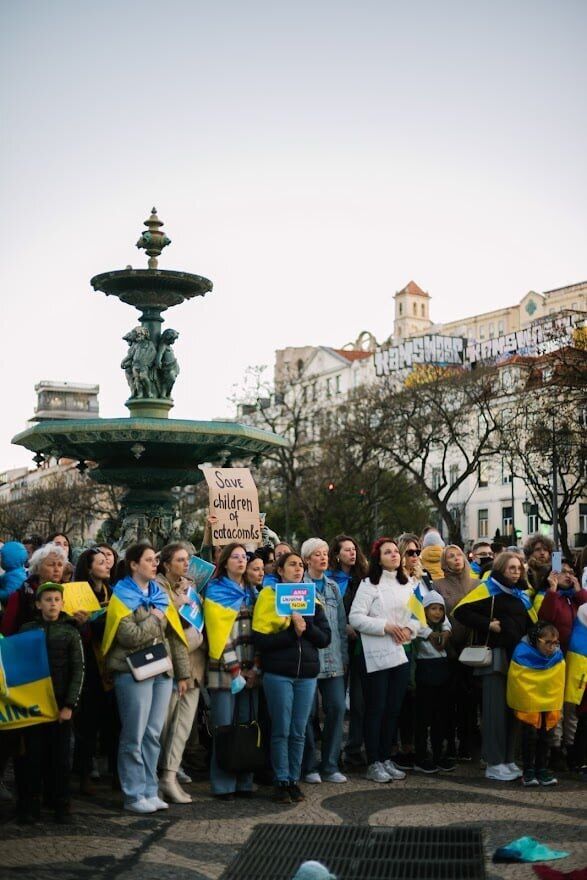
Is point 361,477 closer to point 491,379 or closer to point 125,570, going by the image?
point 491,379

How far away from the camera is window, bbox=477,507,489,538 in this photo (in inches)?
3612

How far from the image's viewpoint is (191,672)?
998cm

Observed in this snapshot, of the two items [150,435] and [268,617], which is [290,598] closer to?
[268,617]

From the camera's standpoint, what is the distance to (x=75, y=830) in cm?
851

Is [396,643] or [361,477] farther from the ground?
[361,477]

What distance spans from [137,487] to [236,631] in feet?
22.7

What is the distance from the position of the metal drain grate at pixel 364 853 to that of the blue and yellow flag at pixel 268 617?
5.63 ft

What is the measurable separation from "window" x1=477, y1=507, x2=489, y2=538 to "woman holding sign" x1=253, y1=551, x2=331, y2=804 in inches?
3255

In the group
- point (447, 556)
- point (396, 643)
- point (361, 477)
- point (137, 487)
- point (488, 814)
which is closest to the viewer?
point (488, 814)

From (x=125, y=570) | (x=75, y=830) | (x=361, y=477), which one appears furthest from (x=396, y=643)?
(x=361, y=477)

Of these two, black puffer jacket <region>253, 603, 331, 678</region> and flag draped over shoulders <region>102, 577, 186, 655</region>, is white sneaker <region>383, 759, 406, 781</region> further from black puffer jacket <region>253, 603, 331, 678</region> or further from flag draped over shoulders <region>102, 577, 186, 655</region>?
flag draped over shoulders <region>102, 577, 186, 655</region>

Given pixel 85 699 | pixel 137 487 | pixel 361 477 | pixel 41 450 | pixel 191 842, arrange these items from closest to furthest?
pixel 191 842 < pixel 85 699 < pixel 41 450 < pixel 137 487 < pixel 361 477

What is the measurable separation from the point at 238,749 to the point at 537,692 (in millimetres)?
2708

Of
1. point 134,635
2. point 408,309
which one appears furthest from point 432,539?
point 408,309
